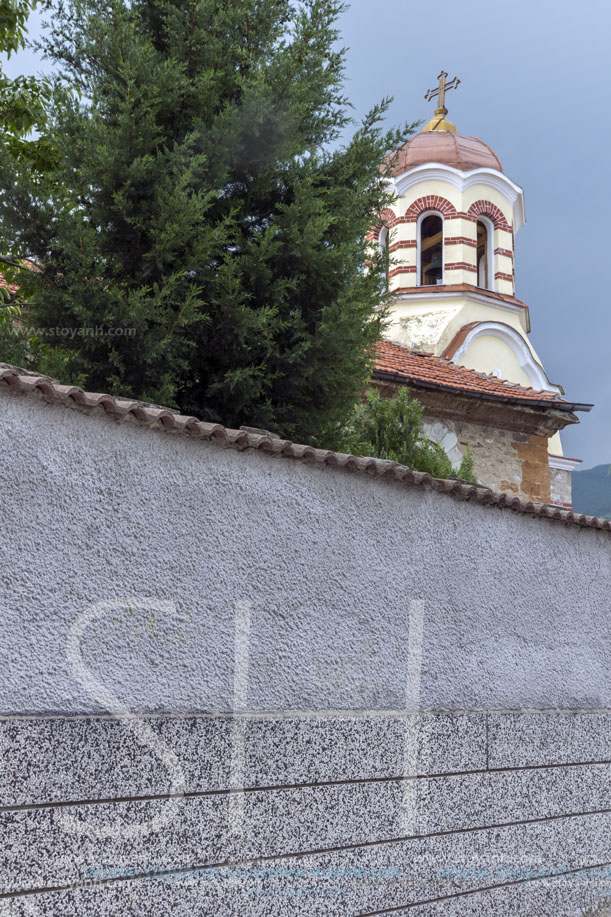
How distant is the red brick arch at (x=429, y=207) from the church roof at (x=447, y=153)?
2.87 feet

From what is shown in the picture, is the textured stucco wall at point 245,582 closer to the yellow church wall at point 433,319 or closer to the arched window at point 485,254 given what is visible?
the yellow church wall at point 433,319

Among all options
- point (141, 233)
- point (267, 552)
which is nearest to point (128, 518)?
point (267, 552)

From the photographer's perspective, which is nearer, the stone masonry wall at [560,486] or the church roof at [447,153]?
the stone masonry wall at [560,486]

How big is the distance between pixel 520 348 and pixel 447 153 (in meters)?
5.34

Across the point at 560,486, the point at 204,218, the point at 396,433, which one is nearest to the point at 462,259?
the point at 560,486

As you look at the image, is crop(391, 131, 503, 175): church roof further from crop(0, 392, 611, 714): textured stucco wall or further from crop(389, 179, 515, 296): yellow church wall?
crop(0, 392, 611, 714): textured stucco wall

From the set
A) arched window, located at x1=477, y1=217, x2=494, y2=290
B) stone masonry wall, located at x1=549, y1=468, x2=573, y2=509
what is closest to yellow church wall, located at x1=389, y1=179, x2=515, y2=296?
arched window, located at x1=477, y1=217, x2=494, y2=290

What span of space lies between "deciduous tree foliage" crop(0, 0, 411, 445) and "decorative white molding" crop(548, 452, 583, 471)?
1232cm

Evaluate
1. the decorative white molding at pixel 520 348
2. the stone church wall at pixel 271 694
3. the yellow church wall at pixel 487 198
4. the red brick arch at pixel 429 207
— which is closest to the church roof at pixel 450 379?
the decorative white molding at pixel 520 348

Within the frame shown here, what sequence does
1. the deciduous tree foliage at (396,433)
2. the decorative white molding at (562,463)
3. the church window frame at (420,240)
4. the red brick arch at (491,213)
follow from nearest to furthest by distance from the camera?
the deciduous tree foliage at (396,433), the decorative white molding at (562,463), the church window frame at (420,240), the red brick arch at (491,213)

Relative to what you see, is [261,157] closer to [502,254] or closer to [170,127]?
[170,127]

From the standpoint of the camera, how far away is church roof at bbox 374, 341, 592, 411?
10.4 m

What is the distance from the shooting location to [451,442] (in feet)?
35.8

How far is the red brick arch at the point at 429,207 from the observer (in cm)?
1784
